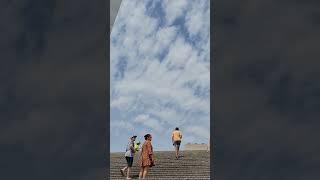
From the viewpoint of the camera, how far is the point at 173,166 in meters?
14.2

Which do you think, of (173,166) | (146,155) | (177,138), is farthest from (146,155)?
(177,138)

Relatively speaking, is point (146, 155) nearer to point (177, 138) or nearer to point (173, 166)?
point (173, 166)

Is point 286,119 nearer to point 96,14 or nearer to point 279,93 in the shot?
point 279,93

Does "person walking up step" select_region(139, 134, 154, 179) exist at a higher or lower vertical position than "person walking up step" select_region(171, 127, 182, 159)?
lower

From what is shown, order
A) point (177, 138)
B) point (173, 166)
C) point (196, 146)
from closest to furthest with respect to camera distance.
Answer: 1. point (173, 166)
2. point (177, 138)
3. point (196, 146)

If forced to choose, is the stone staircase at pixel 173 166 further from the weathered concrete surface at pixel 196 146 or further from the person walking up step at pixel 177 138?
the weathered concrete surface at pixel 196 146

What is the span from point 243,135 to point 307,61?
821 mm

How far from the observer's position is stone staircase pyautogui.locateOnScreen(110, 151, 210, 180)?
13212 millimetres

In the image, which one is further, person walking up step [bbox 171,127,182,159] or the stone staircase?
person walking up step [bbox 171,127,182,159]

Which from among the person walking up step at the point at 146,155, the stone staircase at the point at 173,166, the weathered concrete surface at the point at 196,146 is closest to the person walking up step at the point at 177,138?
the stone staircase at the point at 173,166

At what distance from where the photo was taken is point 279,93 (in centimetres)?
552

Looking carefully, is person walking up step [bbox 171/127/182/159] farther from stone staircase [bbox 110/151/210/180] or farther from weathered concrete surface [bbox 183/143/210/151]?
weathered concrete surface [bbox 183/143/210/151]

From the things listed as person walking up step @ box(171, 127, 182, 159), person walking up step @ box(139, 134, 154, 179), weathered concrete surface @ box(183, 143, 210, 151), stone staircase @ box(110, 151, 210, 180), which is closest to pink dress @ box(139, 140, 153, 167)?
person walking up step @ box(139, 134, 154, 179)

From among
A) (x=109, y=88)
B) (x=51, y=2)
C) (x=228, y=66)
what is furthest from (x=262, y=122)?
(x=51, y=2)
